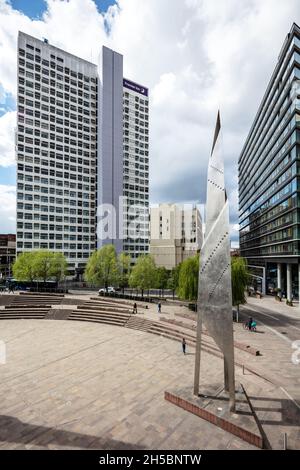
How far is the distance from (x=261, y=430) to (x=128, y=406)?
5556mm

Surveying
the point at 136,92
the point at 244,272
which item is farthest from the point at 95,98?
the point at 244,272


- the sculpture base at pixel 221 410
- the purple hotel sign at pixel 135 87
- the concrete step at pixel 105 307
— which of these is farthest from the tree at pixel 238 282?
the purple hotel sign at pixel 135 87

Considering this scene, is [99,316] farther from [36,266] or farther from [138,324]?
[36,266]

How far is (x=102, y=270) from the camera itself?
144 feet

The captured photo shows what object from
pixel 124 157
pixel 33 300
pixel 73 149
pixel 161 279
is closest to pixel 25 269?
pixel 33 300

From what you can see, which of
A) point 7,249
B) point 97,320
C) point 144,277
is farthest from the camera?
point 7,249

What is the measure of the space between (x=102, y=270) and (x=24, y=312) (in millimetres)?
14759

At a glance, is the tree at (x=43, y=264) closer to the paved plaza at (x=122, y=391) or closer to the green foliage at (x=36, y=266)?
the green foliage at (x=36, y=266)

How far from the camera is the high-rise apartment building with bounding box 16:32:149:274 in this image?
61.5 metres

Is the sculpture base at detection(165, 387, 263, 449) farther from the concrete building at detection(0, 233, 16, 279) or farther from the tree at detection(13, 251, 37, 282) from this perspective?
the concrete building at detection(0, 233, 16, 279)

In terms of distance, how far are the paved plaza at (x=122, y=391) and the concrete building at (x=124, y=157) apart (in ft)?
161

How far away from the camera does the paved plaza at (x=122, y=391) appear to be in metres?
9.51

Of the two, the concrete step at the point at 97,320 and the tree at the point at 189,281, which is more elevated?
the tree at the point at 189,281

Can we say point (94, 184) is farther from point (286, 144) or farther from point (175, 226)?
point (286, 144)
